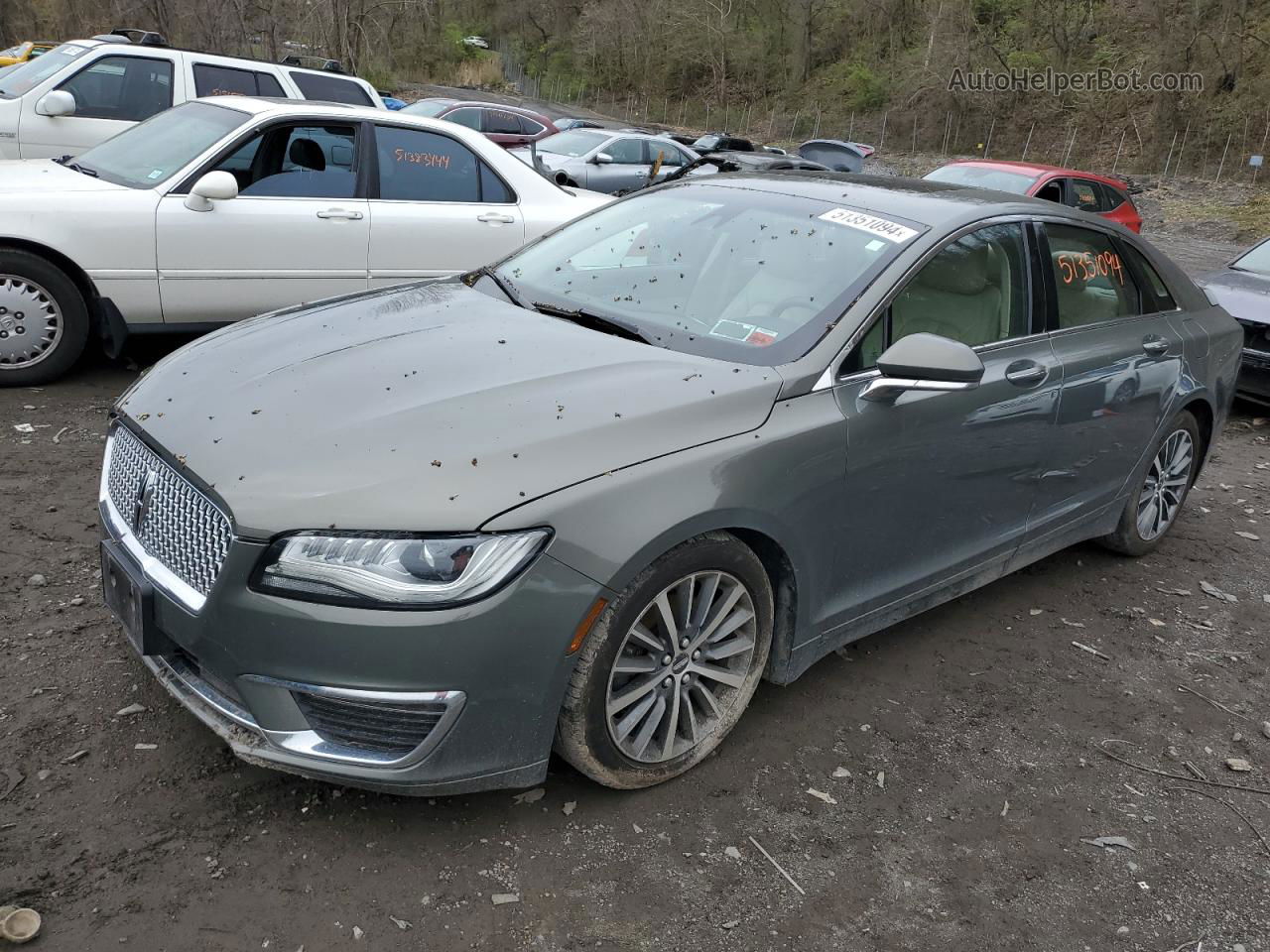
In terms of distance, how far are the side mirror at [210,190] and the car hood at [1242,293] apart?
6.96m

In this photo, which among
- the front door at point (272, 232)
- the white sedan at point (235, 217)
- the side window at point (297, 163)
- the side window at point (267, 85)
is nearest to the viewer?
the white sedan at point (235, 217)

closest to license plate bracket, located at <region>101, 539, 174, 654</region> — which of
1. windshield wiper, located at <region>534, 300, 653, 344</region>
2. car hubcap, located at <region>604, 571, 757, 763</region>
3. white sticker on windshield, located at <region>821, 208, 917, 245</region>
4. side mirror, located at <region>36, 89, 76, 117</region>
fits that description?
car hubcap, located at <region>604, 571, 757, 763</region>

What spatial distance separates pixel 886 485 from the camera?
3.24 metres

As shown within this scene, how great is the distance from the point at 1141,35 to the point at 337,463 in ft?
156

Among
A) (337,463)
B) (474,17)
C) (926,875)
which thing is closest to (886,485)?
(926,875)

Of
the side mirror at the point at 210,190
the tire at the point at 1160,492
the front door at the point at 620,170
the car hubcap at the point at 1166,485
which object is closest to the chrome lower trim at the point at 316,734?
the tire at the point at 1160,492

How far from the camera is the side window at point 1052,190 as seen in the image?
477 inches

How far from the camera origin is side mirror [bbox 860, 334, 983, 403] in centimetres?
303

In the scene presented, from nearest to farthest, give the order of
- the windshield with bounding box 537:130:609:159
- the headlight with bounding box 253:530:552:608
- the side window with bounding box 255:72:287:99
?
1. the headlight with bounding box 253:530:552:608
2. the side window with bounding box 255:72:287:99
3. the windshield with bounding box 537:130:609:159

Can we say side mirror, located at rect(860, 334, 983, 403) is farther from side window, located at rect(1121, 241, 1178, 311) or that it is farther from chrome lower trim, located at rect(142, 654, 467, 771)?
side window, located at rect(1121, 241, 1178, 311)

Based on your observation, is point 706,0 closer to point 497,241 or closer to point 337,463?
point 497,241

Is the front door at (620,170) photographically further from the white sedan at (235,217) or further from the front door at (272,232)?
the front door at (272,232)

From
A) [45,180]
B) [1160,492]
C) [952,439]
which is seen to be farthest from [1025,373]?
[45,180]

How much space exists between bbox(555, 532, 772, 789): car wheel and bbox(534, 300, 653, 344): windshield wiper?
0.79 metres
